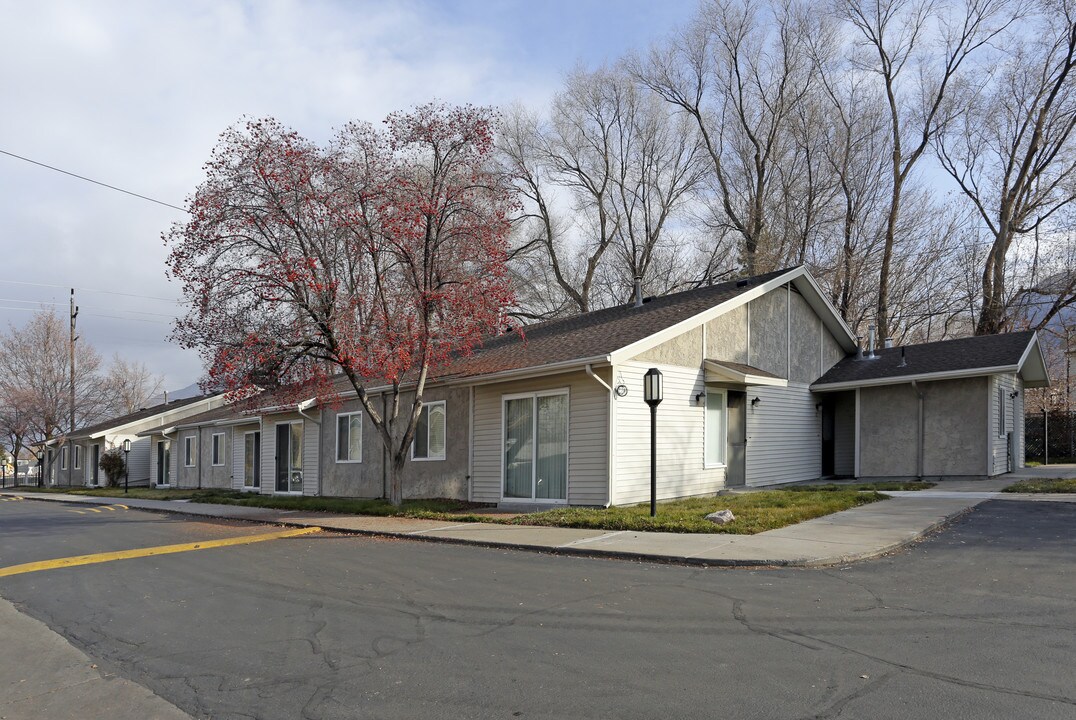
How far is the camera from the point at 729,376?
16516 mm

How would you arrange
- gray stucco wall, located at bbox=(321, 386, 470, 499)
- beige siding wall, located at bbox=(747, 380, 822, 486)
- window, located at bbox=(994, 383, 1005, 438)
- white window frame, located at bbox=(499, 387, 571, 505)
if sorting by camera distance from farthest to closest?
window, located at bbox=(994, 383, 1005, 438)
beige siding wall, located at bbox=(747, 380, 822, 486)
gray stucco wall, located at bbox=(321, 386, 470, 499)
white window frame, located at bbox=(499, 387, 571, 505)

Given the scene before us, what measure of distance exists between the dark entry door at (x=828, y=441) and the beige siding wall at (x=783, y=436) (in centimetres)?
38

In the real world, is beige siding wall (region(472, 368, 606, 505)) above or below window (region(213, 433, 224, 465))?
above

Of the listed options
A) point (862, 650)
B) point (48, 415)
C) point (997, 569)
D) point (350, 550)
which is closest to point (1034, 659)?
point (862, 650)

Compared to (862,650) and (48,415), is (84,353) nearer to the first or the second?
(48,415)

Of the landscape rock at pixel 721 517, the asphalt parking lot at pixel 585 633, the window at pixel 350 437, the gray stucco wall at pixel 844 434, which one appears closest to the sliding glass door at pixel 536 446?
the landscape rock at pixel 721 517

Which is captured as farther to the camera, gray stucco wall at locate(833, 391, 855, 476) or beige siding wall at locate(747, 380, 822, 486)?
gray stucco wall at locate(833, 391, 855, 476)

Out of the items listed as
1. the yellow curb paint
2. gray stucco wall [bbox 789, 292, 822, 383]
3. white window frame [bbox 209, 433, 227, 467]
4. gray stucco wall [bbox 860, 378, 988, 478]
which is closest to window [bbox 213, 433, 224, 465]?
white window frame [bbox 209, 433, 227, 467]

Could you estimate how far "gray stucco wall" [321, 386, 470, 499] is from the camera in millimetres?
17750

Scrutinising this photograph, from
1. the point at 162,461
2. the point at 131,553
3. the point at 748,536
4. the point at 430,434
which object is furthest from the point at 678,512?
the point at 162,461

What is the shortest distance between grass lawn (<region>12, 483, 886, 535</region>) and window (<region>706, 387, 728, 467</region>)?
4.42 feet

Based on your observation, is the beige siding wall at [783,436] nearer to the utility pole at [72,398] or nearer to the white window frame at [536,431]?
the white window frame at [536,431]

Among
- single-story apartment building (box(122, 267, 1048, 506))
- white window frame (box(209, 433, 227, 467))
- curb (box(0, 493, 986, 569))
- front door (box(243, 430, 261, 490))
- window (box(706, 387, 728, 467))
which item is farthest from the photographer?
white window frame (box(209, 433, 227, 467))

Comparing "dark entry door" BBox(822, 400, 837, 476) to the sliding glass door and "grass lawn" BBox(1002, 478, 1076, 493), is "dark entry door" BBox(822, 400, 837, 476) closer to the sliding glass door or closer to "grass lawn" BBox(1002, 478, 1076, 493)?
"grass lawn" BBox(1002, 478, 1076, 493)
